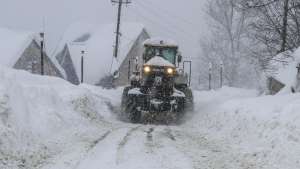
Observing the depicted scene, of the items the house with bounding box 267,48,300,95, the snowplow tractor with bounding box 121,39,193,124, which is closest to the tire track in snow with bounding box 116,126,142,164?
the snowplow tractor with bounding box 121,39,193,124

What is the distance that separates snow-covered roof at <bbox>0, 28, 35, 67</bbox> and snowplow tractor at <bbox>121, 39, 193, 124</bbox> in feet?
79.7

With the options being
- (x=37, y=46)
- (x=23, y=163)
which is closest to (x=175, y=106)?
(x=23, y=163)

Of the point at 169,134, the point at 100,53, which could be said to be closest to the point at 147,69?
the point at 169,134

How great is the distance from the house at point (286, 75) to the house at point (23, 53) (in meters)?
25.7

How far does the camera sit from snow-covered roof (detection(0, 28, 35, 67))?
142 ft

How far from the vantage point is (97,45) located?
55500mm

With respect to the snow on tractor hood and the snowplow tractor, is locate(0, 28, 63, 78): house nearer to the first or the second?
the snowplow tractor

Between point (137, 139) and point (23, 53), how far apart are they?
33.4 meters

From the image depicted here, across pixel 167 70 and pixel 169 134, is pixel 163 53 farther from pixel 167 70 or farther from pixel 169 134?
pixel 169 134

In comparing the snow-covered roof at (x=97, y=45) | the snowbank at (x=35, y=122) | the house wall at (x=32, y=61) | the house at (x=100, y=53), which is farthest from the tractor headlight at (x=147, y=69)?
the house at (x=100, y=53)

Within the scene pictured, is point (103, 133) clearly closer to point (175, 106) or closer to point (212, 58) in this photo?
point (175, 106)

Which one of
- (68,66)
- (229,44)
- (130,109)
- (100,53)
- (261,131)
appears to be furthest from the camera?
(68,66)

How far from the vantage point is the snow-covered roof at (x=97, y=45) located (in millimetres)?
51750

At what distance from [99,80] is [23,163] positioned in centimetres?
4122
